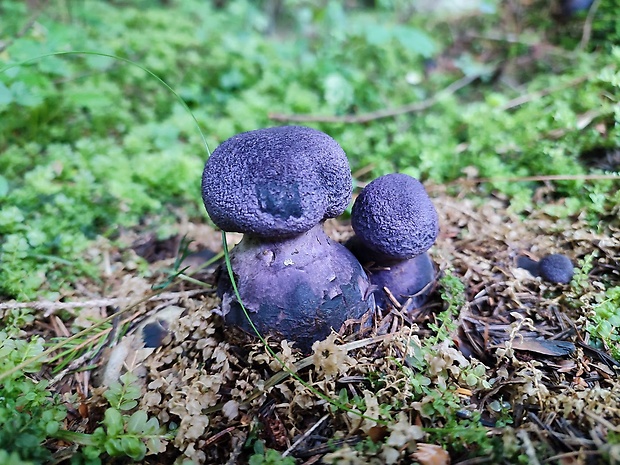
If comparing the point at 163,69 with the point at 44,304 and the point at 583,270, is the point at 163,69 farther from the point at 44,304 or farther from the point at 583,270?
the point at 583,270

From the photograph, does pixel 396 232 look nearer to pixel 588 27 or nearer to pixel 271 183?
pixel 271 183

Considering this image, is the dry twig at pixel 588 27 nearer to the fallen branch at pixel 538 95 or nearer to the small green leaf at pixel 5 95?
the fallen branch at pixel 538 95

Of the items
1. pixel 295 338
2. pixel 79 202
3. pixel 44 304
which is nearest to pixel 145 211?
pixel 79 202

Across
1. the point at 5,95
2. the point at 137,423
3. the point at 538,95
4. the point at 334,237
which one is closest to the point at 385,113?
the point at 538,95

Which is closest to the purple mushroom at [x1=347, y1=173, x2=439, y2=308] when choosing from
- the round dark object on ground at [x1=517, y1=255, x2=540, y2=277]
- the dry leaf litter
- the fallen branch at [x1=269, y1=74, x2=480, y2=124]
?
the dry leaf litter

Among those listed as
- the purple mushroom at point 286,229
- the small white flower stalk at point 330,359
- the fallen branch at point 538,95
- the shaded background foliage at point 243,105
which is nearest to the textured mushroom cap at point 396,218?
the purple mushroom at point 286,229
